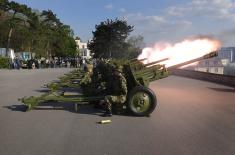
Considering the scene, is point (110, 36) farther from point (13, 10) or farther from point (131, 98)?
point (131, 98)

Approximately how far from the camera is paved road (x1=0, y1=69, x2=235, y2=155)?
7.69 metres

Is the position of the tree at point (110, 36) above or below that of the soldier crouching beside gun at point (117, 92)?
above

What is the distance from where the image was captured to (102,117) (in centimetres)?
1137

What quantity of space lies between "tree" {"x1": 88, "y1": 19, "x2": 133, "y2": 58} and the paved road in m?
48.0

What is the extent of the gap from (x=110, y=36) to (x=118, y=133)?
54676 millimetres

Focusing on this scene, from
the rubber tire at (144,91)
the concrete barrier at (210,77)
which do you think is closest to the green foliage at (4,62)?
the concrete barrier at (210,77)

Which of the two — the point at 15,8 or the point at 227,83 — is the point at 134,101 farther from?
the point at 15,8

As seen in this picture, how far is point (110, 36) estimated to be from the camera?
63375mm

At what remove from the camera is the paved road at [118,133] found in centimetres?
769

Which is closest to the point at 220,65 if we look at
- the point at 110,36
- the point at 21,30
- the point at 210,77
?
the point at 110,36

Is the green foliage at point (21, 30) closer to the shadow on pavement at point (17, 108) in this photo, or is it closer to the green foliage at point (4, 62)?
the green foliage at point (4, 62)

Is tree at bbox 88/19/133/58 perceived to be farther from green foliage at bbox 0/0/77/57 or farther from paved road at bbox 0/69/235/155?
paved road at bbox 0/69/235/155

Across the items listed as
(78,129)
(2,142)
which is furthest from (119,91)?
(2,142)

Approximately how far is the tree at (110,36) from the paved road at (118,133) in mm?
47994
